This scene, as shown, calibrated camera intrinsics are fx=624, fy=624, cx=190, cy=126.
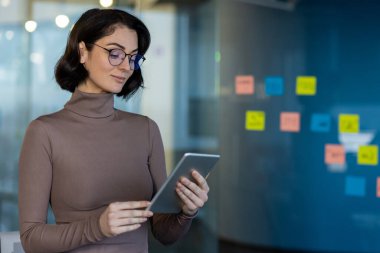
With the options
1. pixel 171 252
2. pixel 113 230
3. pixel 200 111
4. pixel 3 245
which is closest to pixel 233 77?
pixel 200 111

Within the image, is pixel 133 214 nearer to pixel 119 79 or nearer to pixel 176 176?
pixel 176 176

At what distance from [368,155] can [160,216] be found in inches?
153

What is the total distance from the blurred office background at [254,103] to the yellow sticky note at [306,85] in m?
0.02

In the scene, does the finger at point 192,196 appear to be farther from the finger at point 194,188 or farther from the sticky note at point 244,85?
the sticky note at point 244,85

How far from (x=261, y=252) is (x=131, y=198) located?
4344 mm

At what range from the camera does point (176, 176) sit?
1.34m

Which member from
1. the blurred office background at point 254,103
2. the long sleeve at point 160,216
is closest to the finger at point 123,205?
the long sleeve at point 160,216

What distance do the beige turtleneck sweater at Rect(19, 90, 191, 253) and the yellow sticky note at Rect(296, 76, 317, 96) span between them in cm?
402

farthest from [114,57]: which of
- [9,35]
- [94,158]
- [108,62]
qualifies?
[9,35]

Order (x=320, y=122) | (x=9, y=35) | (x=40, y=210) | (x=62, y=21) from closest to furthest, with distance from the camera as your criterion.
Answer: (x=40, y=210), (x=9, y=35), (x=62, y=21), (x=320, y=122)

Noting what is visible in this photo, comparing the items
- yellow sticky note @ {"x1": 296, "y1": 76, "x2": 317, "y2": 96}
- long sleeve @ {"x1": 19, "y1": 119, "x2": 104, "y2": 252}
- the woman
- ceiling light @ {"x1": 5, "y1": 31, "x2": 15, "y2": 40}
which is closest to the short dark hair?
the woman

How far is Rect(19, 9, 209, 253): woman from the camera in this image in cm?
140

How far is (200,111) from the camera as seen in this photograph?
5.02 meters

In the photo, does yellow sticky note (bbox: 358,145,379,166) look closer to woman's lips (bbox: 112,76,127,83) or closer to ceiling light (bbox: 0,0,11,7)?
ceiling light (bbox: 0,0,11,7)
